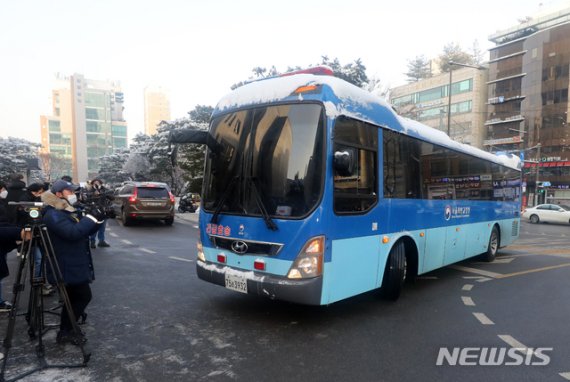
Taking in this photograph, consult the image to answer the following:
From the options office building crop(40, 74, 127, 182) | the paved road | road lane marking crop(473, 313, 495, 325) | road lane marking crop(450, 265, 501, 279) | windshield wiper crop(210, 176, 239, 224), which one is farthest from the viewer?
office building crop(40, 74, 127, 182)

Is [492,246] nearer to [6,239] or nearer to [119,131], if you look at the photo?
[6,239]

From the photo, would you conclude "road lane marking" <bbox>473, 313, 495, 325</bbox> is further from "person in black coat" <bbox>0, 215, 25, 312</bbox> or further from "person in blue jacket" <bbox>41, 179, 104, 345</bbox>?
"person in black coat" <bbox>0, 215, 25, 312</bbox>

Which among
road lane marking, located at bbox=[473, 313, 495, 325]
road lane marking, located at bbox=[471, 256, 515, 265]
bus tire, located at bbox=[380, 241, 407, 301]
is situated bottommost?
road lane marking, located at bbox=[471, 256, 515, 265]

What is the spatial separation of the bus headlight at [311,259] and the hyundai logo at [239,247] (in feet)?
2.43

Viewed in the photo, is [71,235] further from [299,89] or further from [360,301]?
[360,301]

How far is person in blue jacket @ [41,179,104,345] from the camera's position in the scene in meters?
3.85

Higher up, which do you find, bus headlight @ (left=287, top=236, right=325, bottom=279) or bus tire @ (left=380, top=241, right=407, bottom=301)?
bus headlight @ (left=287, top=236, right=325, bottom=279)

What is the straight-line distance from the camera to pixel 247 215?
16.1 ft

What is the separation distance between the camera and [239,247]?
4953 millimetres

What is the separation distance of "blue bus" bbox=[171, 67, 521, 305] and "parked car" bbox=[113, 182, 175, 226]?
36.8ft

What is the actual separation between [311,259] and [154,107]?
536 ft

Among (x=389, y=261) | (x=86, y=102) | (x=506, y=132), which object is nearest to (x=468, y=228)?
(x=389, y=261)

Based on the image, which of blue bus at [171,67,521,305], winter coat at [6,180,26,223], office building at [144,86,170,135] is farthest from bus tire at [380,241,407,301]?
office building at [144,86,170,135]

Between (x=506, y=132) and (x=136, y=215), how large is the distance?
53.2m
